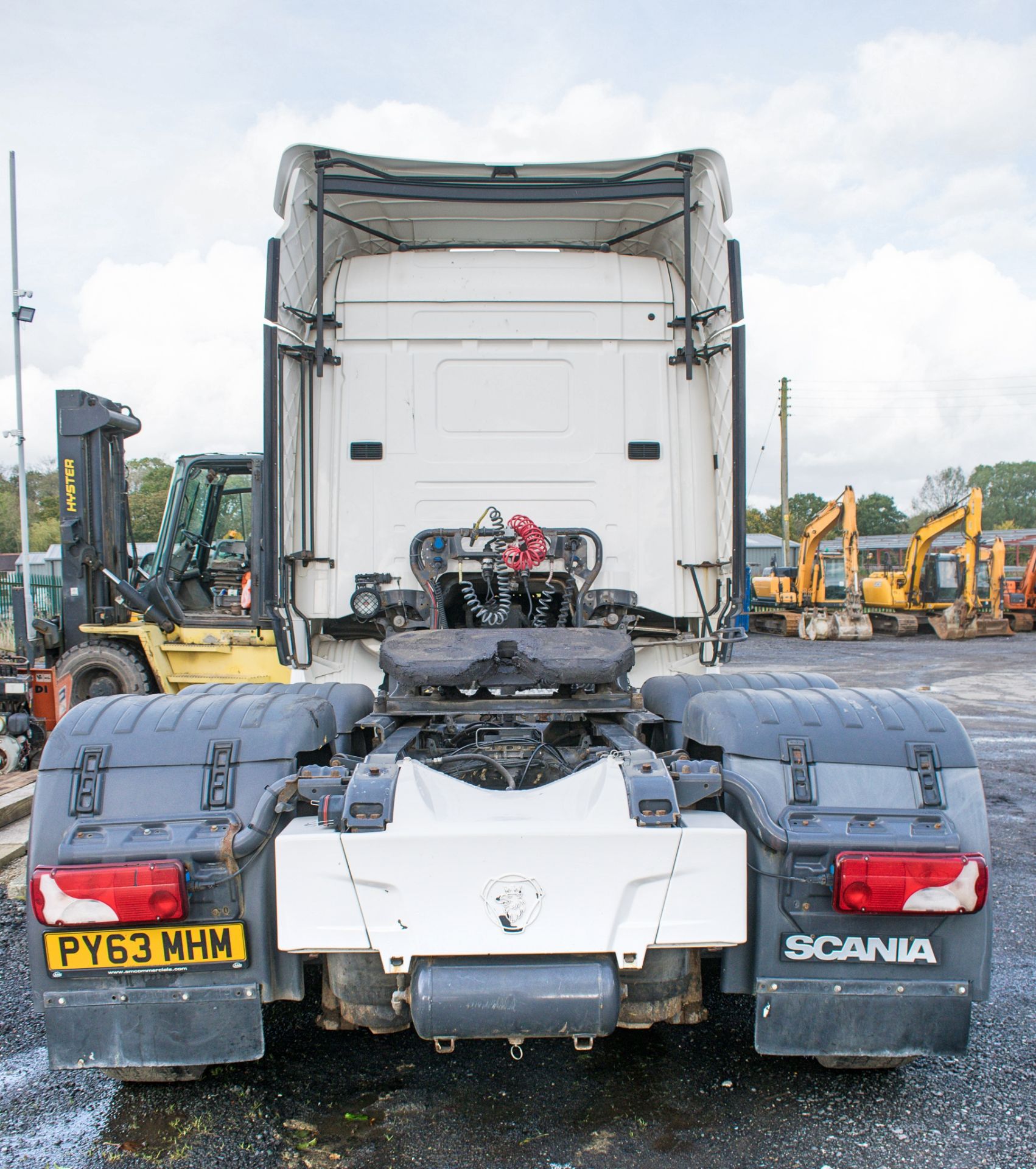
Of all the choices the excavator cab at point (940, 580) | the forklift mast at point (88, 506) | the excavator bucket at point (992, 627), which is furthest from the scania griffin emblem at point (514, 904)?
the excavator cab at point (940, 580)

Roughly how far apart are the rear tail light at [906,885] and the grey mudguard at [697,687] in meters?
1.06

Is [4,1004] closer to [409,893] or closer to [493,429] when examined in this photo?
[409,893]

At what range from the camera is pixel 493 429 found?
4059 mm

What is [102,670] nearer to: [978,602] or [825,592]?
[825,592]

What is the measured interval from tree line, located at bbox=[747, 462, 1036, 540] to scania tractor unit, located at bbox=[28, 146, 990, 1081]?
6428 centimetres

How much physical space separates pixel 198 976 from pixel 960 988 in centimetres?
194

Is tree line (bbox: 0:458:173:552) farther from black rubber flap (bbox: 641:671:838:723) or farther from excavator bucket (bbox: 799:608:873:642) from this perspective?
black rubber flap (bbox: 641:671:838:723)

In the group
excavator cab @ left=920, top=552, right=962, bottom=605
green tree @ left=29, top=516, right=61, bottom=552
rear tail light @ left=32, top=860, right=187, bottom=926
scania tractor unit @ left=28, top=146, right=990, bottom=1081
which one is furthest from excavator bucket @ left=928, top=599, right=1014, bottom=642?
green tree @ left=29, top=516, right=61, bottom=552

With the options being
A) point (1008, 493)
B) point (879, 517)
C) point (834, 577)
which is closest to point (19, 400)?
point (834, 577)

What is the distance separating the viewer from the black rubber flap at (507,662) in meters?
2.98

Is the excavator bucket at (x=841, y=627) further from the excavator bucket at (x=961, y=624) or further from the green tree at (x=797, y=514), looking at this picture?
the green tree at (x=797, y=514)

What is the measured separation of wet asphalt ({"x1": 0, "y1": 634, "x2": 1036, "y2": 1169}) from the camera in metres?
2.19

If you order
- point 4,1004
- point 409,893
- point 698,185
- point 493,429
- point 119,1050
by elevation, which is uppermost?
point 698,185

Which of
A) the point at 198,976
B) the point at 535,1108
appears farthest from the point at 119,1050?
the point at 535,1108
